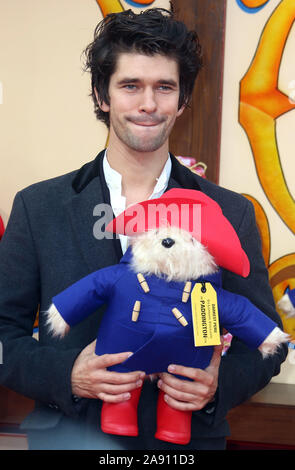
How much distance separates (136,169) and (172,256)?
37 cm

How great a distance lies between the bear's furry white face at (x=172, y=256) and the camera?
98 centimetres


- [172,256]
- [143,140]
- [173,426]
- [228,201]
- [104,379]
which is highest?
[143,140]

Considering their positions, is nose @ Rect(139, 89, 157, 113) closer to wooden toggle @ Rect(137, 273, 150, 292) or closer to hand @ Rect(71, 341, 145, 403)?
wooden toggle @ Rect(137, 273, 150, 292)

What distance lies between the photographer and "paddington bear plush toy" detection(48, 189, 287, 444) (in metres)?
0.99

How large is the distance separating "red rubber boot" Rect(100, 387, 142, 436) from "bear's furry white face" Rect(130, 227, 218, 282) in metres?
0.26

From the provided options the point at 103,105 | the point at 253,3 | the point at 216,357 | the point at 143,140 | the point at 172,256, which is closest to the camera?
the point at 172,256

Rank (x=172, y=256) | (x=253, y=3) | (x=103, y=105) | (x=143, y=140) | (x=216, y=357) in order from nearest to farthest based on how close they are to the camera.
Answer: (x=172, y=256) < (x=216, y=357) < (x=143, y=140) < (x=103, y=105) < (x=253, y=3)

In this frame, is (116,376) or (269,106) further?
(269,106)

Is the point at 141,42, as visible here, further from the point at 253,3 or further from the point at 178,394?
the point at 253,3

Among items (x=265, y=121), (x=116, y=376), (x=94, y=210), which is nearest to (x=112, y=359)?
(x=116, y=376)

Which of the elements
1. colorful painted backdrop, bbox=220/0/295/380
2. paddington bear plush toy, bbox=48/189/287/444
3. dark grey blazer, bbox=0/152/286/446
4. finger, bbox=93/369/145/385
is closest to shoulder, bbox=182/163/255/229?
dark grey blazer, bbox=0/152/286/446

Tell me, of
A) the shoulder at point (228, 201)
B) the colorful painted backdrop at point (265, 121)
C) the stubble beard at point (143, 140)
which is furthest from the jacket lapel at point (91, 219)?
the colorful painted backdrop at point (265, 121)

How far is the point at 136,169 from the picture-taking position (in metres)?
1.27
